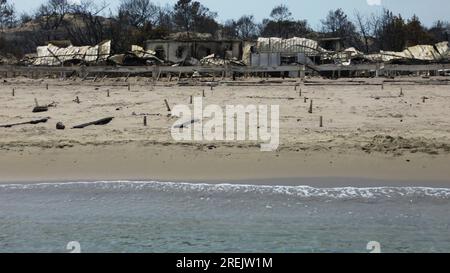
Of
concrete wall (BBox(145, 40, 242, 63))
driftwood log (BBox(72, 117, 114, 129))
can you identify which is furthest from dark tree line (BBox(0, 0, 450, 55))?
driftwood log (BBox(72, 117, 114, 129))

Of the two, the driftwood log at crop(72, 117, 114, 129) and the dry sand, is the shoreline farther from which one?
the driftwood log at crop(72, 117, 114, 129)

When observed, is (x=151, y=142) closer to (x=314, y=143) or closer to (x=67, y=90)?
(x=314, y=143)

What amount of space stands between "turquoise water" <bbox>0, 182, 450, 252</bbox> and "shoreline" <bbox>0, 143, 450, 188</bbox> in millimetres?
553

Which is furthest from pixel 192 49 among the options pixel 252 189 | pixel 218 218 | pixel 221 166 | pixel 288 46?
pixel 218 218

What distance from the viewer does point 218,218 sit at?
9.30m

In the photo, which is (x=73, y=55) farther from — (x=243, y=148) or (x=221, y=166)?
(x=221, y=166)

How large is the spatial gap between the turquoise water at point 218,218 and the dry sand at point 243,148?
37.4 inches

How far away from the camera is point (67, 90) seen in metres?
25.4

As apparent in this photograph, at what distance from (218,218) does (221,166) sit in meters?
3.27

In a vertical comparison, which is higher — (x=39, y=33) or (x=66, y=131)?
(x=39, y=33)

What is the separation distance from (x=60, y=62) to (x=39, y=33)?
31.6 metres

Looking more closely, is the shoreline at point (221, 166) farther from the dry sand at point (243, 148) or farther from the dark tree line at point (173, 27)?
the dark tree line at point (173, 27)

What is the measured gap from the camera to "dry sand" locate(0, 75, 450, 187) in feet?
39.8

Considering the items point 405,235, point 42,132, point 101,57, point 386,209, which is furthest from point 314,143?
point 101,57
